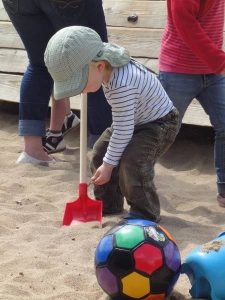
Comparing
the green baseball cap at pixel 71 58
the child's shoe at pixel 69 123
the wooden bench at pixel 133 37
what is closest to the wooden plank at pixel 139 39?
the wooden bench at pixel 133 37

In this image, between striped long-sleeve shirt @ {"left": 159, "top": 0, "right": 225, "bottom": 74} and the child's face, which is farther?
striped long-sleeve shirt @ {"left": 159, "top": 0, "right": 225, "bottom": 74}

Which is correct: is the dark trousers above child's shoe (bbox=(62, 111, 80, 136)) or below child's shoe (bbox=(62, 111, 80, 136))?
above

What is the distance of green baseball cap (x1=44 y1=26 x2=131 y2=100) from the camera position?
2.67 metres

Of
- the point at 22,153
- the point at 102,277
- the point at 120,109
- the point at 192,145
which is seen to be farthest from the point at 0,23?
the point at 102,277

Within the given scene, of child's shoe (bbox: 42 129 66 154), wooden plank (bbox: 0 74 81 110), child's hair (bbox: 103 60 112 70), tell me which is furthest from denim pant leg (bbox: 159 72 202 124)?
wooden plank (bbox: 0 74 81 110)

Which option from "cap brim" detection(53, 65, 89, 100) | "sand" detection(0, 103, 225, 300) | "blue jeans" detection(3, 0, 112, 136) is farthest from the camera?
"blue jeans" detection(3, 0, 112, 136)

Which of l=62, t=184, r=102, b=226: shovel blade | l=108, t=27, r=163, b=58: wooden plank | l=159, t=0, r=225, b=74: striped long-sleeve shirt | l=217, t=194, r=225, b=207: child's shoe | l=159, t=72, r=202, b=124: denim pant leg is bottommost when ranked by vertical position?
l=217, t=194, r=225, b=207: child's shoe

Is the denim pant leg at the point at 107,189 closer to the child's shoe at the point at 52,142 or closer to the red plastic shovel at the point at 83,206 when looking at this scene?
the red plastic shovel at the point at 83,206

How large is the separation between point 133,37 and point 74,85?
2057 mm

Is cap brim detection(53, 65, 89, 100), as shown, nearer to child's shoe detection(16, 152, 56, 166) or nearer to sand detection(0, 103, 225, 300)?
sand detection(0, 103, 225, 300)

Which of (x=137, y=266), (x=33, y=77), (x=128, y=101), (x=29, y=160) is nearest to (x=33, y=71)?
(x=33, y=77)

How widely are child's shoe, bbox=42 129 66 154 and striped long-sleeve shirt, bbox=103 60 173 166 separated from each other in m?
1.45

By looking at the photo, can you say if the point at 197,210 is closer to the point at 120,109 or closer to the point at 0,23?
the point at 120,109

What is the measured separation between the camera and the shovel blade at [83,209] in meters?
3.22
